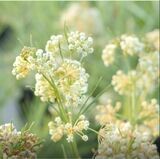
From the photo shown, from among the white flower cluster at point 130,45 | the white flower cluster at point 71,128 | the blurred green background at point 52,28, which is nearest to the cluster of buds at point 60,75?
the white flower cluster at point 71,128

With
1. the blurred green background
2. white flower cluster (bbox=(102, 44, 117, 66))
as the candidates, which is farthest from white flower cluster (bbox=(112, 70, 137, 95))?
the blurred green background

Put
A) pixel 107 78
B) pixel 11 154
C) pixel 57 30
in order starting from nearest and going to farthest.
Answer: pixel 11 154, pixel 107 78, pixel 57 30

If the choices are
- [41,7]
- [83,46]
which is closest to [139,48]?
[83,46]

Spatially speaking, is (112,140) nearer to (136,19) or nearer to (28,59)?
(28,59)

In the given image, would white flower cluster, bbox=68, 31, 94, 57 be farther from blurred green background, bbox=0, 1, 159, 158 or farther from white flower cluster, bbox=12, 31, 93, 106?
blurred green background, bbox=0, 1, 159, 158

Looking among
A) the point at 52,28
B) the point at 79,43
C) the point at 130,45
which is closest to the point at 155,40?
the point at 130,45

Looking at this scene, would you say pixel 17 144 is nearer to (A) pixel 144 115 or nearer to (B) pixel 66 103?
(B) pixel 66 103
